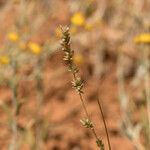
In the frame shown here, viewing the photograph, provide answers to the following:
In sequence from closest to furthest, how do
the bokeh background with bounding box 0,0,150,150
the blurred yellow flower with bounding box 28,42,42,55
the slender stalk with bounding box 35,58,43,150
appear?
the slender stalk with bounding box 35,58,43,150 < the bokeh background with bounding box 0,0,150,150 < the blurred yellow flower with bounding box 28,42,42,55

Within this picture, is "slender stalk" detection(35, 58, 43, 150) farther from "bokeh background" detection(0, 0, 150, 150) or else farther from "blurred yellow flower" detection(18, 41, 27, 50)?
"blurred yellow flower" detection(18, 41, 27, 50)

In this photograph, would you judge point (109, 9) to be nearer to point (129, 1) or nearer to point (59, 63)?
point (129, 1)

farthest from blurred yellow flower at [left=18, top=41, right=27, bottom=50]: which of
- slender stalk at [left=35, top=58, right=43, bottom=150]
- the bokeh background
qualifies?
slender stalk at [left=35, top=58, right=43, bottom=150]

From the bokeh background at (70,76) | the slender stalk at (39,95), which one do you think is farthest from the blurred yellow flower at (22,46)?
the slender stalk at (39,95)

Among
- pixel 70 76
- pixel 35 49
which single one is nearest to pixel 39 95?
pixel 35 49

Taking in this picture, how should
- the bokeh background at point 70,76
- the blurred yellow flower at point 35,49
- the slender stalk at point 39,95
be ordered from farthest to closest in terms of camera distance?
the blurred yellow flower at point 35,49, the bokeh background at point 70,76, the slender stalk at point 39,95

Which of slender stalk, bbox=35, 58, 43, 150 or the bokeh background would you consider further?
the bokeh background

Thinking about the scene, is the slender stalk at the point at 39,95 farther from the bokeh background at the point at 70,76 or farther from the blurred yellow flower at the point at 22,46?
the blurred yellow flower at the point at 22,46

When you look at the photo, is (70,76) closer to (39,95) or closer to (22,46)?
(22,46)
